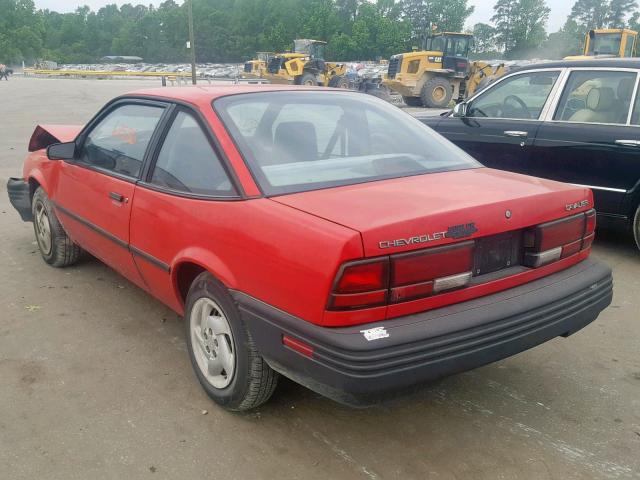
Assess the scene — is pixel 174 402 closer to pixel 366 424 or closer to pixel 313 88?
pixel 366 424

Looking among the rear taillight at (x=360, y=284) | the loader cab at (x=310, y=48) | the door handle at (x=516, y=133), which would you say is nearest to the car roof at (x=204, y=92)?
the rear taillight at (x=360, y=284)

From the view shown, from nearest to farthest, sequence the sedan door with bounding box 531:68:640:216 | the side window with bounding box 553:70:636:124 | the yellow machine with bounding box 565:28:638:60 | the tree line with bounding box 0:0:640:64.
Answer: the sedan door with bounding box 531:68:640:216 < the side window with bounding box 553:70:636:124 < the yellow machine with bounding box 565:28:638:60 < the tree line with bounding box 0:0:640:64

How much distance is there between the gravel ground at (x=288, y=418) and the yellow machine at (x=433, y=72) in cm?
2083

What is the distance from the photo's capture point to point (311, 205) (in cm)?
246

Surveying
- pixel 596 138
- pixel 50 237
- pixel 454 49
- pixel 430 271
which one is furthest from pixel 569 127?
pixel 454 49

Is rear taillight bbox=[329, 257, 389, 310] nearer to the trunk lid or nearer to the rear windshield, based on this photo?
the trunk lid

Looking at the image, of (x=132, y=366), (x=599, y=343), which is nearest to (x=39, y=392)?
(x=132, y=366)

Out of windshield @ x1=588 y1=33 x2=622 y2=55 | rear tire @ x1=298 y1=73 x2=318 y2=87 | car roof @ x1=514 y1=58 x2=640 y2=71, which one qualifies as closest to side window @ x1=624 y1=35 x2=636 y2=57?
windshield @ x1=588 y1=33 x2=622 y2=55

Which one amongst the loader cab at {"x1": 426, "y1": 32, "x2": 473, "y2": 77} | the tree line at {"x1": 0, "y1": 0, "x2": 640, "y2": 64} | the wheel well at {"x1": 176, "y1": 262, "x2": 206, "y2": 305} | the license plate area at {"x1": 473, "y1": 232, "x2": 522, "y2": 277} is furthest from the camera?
the tree line at {"x1": 0, "y1": 0, "x2": 640, "y2": 64}

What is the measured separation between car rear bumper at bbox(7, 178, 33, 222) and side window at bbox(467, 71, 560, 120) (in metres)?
4.21

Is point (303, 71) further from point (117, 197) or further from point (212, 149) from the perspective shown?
point (212, 149)

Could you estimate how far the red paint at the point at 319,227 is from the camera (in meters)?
2.21

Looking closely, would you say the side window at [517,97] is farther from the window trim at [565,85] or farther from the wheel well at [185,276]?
the wheel well at [185,276]

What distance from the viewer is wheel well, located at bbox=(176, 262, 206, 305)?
2.96 meters
